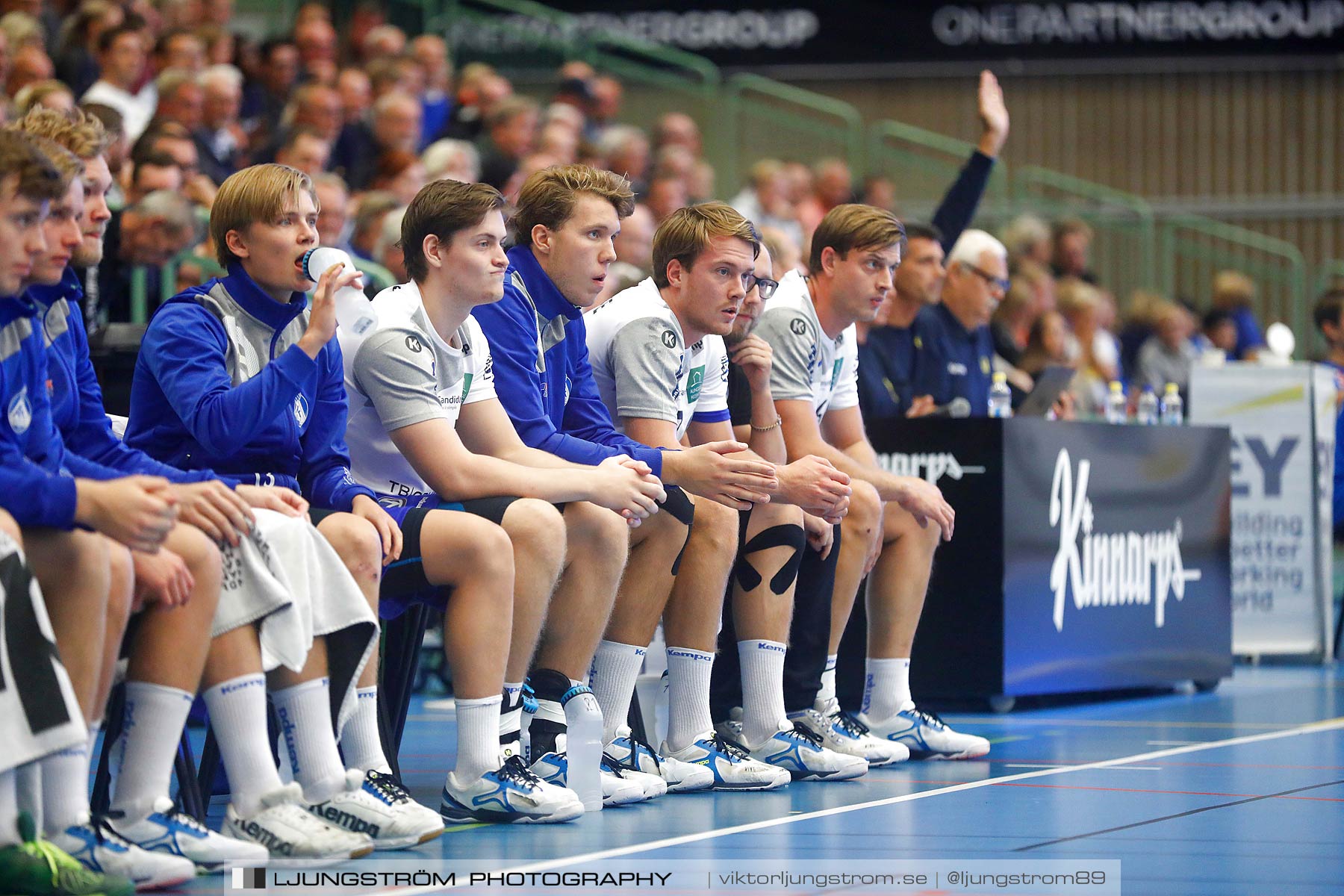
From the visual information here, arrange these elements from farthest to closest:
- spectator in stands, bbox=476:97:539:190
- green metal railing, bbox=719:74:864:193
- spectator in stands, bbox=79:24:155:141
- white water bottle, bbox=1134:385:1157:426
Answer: green metal railing, bbox=719:74:864:193
spectator in stands, bbox=476:97:539:190
spectator in stands, bbox=79:24:155:141
white water bottle, bbox=1134:385:1157:426

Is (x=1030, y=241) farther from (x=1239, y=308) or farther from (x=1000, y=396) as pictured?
(x=1000, y=396)

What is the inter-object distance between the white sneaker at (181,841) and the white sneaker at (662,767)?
Answer: 132 centimetres

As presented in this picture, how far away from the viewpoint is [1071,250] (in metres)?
12.9

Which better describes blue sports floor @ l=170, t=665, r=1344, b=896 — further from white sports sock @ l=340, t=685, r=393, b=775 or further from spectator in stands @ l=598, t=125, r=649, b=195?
spectator in stands @ l=598, t=125, r=649, b=195

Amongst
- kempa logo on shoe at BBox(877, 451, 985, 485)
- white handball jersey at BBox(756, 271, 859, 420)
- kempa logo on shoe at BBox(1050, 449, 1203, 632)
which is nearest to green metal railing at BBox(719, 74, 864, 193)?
kempa logo on shoe at BBox(1050, 449, 1203, 632)

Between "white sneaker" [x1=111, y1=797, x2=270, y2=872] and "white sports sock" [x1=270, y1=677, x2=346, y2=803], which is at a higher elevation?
"white sports sock" [x1=270, y1=677, x2=346, y2=803]

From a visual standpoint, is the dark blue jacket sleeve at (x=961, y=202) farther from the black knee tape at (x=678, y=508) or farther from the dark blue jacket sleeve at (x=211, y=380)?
the dark blue jacket sleeve at (x=211, y=380)

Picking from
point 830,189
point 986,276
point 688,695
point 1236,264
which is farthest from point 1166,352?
point 688,695

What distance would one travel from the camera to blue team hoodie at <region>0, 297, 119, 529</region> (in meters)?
2.97

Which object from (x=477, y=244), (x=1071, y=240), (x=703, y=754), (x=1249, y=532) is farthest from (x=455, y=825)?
(x=1071, y=240)

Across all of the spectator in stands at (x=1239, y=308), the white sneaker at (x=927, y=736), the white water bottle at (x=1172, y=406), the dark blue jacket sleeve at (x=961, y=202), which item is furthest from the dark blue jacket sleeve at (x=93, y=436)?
the spectator in stands at (x=1239, y=308)

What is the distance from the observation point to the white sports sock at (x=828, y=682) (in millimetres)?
5098

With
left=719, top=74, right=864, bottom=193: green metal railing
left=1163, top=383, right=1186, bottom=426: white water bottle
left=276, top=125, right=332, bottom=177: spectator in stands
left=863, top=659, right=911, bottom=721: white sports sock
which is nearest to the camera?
left=863, top=659, right=911, bottom=721: white sports sock

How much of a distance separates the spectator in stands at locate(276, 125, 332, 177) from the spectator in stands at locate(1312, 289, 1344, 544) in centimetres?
499
